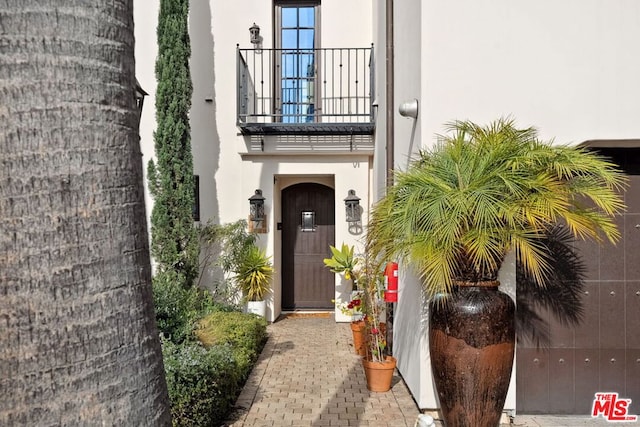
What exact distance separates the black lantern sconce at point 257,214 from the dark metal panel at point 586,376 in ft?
16.8

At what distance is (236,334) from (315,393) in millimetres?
1327

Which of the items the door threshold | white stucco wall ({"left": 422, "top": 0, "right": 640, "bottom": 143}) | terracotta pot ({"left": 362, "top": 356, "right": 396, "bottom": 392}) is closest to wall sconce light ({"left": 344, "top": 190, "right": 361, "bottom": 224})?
the door threshold

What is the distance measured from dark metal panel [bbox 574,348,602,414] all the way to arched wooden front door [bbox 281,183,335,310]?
17.1ft

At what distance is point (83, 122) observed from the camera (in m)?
1.10

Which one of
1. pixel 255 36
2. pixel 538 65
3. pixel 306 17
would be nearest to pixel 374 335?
pixel 538 65

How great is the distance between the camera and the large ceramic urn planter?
3244mm

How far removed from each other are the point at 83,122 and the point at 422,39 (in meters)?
3.58

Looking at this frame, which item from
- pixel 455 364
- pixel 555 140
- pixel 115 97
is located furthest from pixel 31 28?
pixel 555 140

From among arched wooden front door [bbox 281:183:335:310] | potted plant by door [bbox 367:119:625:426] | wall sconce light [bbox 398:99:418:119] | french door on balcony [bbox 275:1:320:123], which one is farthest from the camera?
arched wooden front door [bbox 281:183:335:310]

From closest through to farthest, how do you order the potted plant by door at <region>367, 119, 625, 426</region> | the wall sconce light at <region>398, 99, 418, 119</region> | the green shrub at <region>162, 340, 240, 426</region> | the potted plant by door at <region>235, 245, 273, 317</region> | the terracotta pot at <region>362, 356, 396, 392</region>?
the potted plant by door at <region>367, 119, 625, 426</region>
the green shrub at <region>162, 340, 240, 426</region>
the wall sconce light at <region>398, 99, 418, 119</region>
the terracotta pot at <region>362, 356, 396, 392</region>
the potted plant by door at <region>235, 245, 273, 317</region>

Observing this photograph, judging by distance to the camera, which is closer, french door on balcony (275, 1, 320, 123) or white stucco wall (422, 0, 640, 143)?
white stucco wall (422, 0, 640, 143)

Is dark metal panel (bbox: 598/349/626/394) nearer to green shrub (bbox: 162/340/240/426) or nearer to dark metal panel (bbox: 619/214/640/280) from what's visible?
dark metal panel (bbox: 619/214/640/280)

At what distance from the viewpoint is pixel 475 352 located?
3.24m

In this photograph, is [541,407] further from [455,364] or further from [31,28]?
[31,28]
